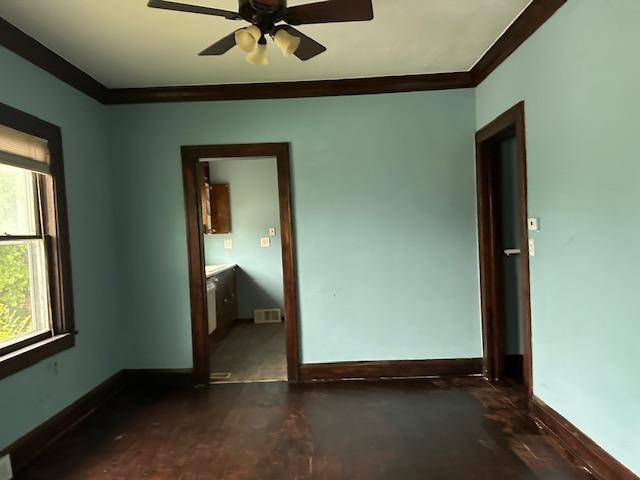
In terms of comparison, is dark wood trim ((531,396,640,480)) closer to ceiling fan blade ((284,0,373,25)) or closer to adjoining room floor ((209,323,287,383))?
adjoining room floor ((209,323,287,383))

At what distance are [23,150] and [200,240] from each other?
4.74 ft

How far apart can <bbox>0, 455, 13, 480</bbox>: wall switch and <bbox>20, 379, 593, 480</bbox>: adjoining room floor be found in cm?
9

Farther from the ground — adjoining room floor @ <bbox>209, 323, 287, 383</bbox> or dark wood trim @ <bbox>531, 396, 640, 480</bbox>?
dark wood trim @ <bbox>531, 396, 640, 480</bbox>

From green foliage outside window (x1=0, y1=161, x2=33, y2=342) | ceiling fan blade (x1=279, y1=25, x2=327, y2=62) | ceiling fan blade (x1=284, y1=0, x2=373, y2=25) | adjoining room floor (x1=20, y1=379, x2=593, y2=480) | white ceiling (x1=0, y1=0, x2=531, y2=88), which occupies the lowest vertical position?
adjoining room floor (x1=20, y1=379, x2=593, y2=480)

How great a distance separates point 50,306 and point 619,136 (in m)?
3.42

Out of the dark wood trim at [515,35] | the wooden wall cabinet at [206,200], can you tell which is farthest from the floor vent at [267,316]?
the dark wood trim at [515,35]

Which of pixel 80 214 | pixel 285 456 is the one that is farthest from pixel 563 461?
pixel 80 214

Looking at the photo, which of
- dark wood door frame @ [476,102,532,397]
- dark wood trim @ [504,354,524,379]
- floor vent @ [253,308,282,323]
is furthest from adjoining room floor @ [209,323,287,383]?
A: dark wood trim @ [504,354,524,379]

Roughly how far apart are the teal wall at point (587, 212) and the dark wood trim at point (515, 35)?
0.05m

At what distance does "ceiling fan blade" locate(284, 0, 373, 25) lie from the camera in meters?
1.82

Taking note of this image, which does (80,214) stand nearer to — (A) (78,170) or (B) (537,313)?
(A) (78,170)

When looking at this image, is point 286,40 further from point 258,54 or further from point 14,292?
point 14,292

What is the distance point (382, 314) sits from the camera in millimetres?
3586

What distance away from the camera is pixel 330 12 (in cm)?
188
